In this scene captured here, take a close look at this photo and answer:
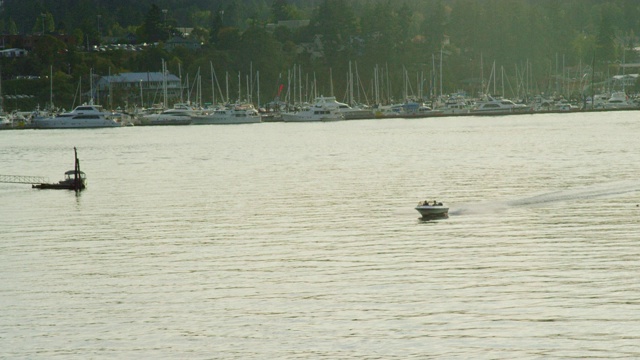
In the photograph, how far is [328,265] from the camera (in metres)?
44.8

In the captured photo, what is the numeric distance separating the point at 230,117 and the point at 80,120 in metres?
24.3

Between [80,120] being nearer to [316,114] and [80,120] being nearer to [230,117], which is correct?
[230,117]

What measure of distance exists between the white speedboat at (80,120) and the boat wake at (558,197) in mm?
134410

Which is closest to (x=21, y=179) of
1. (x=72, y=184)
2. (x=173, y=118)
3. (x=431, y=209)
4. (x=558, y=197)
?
(x=72, y=184)

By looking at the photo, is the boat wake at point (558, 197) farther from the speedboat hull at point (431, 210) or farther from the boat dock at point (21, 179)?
the boat dock at point (21, 179)

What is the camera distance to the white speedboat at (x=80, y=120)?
193 meters

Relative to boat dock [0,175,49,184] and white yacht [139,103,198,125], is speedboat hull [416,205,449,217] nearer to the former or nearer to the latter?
boat dock [0,175,49,184]

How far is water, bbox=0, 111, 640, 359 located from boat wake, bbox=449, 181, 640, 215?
138mm

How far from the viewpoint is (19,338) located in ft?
113

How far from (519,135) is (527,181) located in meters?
69.3

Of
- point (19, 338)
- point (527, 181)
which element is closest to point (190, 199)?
point (527, 181)

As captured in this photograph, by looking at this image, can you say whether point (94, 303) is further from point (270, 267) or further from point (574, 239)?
point (574, 239)

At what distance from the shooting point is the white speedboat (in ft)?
634

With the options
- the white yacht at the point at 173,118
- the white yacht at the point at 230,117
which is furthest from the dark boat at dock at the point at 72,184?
the white yacht at the point at 173,118
